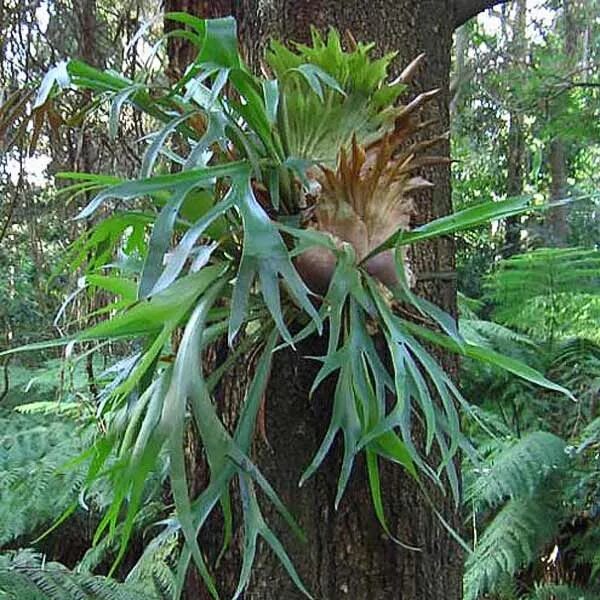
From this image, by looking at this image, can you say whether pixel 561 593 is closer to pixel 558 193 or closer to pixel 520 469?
pixel 520 469

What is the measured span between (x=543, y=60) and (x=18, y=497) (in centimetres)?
338

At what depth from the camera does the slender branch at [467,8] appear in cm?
98

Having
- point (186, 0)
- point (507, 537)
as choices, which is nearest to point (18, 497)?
point (507, 537)

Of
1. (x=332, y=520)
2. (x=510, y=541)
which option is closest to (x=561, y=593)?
(x=510, y=541)

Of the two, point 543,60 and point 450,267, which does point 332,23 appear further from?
point 543,60

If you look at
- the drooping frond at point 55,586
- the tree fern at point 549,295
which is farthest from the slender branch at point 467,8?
the tree fern at point 549,295

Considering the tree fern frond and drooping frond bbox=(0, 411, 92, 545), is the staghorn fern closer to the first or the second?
the tree fern frond

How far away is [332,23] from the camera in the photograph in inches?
33.4

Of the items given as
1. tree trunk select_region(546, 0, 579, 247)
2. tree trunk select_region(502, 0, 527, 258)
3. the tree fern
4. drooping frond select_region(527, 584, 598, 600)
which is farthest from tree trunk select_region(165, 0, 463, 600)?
tree trunk select_region(546, 0, 579, 247)

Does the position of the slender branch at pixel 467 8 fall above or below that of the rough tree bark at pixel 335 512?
above

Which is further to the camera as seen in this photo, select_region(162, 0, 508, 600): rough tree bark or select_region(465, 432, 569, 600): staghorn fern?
select_region(465, 432, 569, 600): staghorn fern

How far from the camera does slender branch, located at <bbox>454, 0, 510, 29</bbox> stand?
98cm

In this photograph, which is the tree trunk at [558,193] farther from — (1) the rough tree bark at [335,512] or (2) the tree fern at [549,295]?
(1) the rough tree bark at [335,512]

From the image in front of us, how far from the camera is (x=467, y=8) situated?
0.99 m
